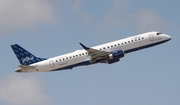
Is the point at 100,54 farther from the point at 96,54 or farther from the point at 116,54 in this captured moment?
the point at 116,54

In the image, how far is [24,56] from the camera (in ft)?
432

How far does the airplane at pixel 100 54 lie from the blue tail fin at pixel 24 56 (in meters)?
1.16

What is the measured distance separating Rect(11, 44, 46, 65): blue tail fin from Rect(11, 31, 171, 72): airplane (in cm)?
116

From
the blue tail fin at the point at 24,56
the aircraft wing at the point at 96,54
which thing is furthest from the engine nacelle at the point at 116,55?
the blue tail fin at the point at 24,56

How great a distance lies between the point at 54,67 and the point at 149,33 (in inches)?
916

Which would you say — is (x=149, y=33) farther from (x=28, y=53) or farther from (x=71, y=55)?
(x=28, y=53)

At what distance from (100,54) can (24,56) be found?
19179 millimetres

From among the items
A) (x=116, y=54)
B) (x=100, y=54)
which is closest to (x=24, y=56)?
(x=100, y=54)

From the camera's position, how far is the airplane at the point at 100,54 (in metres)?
125

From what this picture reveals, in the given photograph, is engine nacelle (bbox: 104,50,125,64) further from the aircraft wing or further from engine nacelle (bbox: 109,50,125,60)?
the aircraft wing

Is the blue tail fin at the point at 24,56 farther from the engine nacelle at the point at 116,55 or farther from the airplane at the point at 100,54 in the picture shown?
the engine nacelle at the point at 116,55

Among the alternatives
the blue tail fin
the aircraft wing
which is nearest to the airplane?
the aircraft wing

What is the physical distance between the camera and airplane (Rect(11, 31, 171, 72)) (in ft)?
409

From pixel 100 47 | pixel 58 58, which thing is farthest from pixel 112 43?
pixel 58 58
